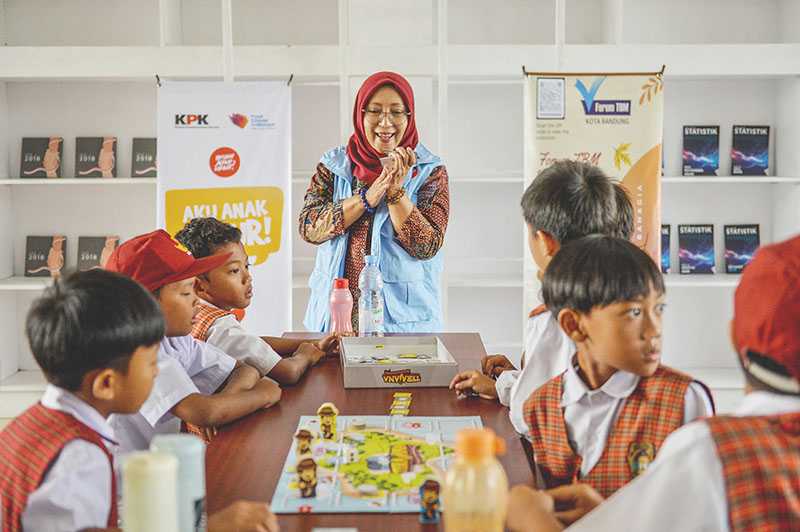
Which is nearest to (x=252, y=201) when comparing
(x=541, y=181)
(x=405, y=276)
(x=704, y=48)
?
(x=405, y=276)

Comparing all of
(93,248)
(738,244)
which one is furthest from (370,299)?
(738,244)

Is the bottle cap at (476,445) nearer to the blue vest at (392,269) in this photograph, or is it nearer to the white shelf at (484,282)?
the blue vest at (392,269)

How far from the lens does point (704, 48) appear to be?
453 cm

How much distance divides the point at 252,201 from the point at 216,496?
9.98 feet

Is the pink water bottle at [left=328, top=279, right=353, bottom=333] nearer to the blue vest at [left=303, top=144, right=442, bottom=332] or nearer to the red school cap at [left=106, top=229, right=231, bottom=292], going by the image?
the blue vest at [left=303, top=144, right=442, bottom=332]

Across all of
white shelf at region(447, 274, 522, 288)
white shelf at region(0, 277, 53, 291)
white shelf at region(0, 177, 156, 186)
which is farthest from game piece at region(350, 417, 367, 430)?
white shelf at region(0, 277, 53, 291)

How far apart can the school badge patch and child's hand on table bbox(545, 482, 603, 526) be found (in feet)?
0.49

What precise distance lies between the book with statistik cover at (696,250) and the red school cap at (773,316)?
4030 mm

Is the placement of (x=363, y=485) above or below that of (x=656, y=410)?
below

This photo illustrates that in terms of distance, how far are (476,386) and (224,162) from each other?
2.66m

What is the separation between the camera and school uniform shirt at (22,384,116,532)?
3.97 ft

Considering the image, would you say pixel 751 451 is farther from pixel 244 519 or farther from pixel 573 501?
pixel 244 519

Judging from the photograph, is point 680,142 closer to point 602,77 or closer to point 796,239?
point 602,77

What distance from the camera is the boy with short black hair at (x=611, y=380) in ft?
4.85
